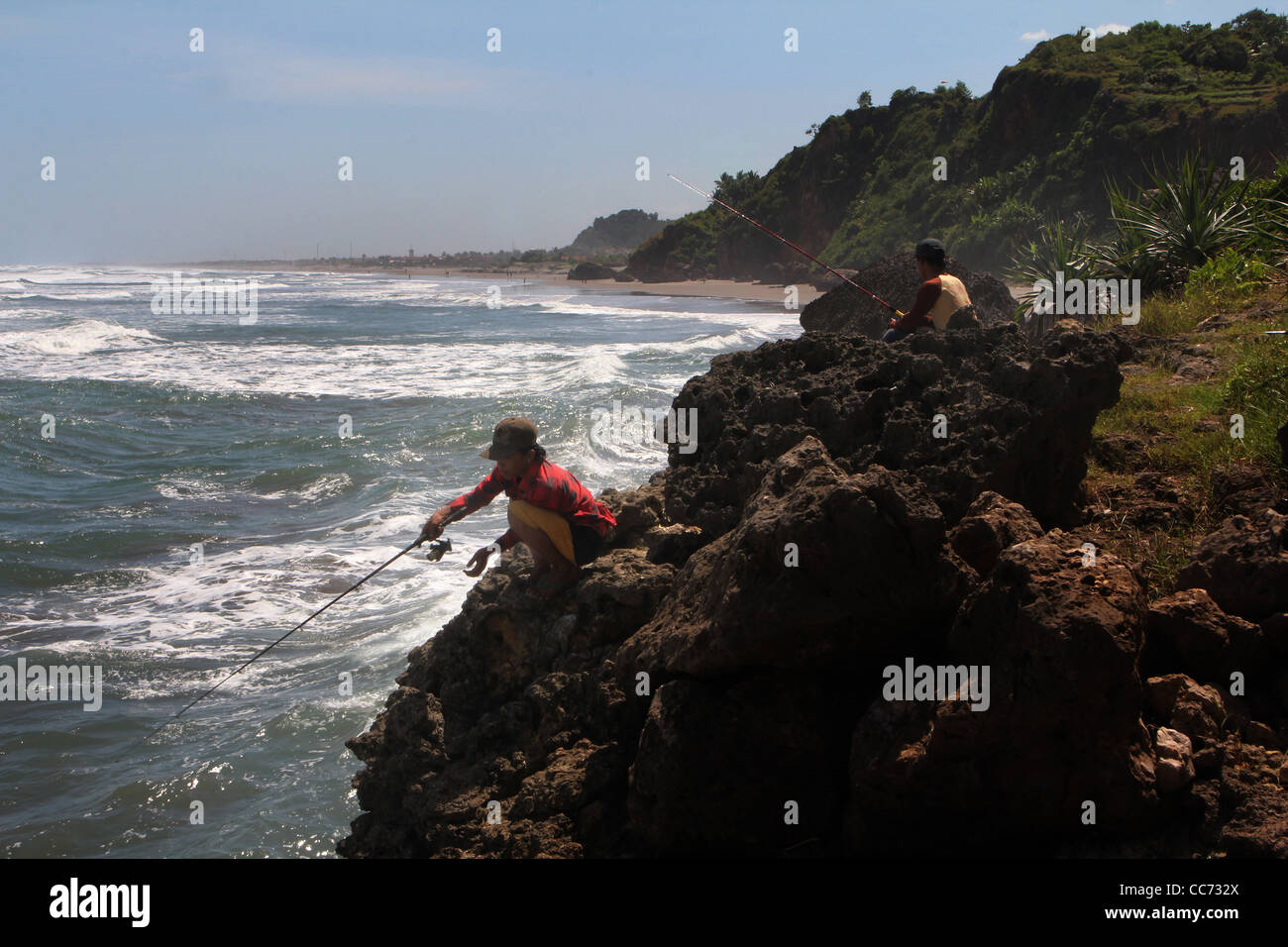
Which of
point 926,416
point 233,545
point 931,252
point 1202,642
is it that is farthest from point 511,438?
point 233,545

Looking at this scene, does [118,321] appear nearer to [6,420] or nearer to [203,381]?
[203,381]

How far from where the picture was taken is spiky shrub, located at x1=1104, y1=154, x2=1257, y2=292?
8727mm

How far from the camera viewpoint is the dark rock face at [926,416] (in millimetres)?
3984

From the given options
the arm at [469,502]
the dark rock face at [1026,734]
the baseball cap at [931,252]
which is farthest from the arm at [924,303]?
the dark rock face at [1026,734]

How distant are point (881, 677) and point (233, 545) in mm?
7858

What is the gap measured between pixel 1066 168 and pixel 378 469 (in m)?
31.7

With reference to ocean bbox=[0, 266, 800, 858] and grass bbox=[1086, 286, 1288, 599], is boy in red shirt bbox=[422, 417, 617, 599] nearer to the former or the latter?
ocean bbox=[0, 266, 800, 858]

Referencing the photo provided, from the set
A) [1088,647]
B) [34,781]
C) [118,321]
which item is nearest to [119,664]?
[34,781]

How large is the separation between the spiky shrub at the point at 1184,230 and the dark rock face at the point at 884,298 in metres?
1.16

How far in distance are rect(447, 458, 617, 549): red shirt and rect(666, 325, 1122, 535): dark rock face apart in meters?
0.35

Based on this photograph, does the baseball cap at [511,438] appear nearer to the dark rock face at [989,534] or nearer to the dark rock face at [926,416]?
the dark rock face at [926,416]

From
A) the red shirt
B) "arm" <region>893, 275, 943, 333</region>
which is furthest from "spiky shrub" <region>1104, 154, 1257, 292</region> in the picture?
the red shirt

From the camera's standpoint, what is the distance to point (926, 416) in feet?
13.5
